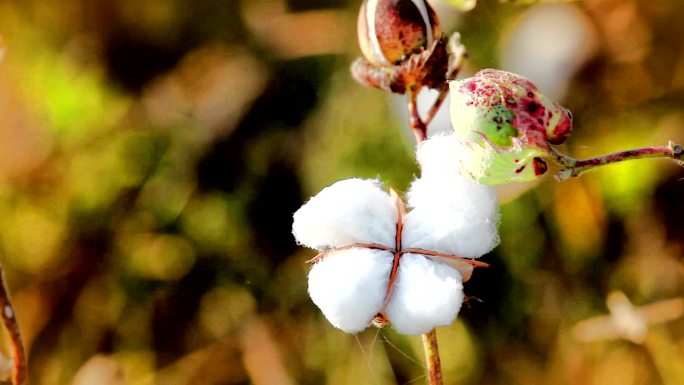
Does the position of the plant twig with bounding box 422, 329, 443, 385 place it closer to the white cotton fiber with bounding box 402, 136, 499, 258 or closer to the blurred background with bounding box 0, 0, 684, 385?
the white cotton fiber with bounding box 402, 136, 499, 258

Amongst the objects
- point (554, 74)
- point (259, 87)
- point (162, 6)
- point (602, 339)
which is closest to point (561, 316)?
point (602, 339)

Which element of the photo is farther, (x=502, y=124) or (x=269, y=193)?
(x=269, y=193)

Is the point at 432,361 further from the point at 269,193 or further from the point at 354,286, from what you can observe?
the point at 269,193

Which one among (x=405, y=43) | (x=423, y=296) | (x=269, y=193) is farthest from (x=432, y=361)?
(x=269, y=193)

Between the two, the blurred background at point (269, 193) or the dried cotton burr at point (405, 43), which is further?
the blurred background at point (269, 193)

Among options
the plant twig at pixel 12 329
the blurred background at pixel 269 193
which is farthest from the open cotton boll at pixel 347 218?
the blurred background at pixel 269 193

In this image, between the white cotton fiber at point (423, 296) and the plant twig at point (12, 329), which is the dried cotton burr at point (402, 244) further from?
the plant twig at point (12, 329)

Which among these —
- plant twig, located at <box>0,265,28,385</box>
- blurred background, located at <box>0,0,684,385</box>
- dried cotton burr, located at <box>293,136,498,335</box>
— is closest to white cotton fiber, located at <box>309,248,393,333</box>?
dried cotton burr, located at <box>293,136,498,335</box>
